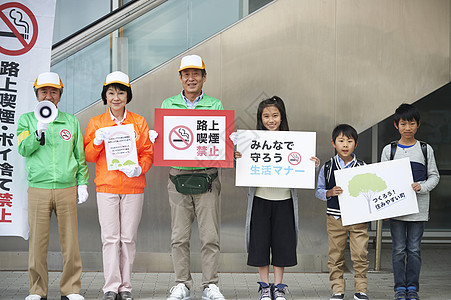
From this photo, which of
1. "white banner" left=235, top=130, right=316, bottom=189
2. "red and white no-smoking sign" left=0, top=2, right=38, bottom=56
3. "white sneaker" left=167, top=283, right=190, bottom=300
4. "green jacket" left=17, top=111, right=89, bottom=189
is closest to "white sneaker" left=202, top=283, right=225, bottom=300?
"white sneaker" left=167, top=283, right=190, bottom=300

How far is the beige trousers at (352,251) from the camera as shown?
17.7 ft

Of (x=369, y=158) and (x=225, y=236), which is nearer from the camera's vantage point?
(x=225, y=236)

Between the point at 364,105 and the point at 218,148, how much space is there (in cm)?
227

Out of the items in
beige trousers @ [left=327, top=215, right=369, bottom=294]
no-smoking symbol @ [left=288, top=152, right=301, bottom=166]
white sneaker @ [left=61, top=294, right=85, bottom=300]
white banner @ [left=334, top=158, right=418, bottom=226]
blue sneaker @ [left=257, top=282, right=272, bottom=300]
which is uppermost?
no-smoking symbol @ [left=288, top=152, right=301, bottom=166]

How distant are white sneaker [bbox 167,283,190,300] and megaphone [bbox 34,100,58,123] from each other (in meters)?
1.80

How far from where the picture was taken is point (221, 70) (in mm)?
6770

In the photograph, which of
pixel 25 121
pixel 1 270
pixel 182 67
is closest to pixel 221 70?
pixel 182 67

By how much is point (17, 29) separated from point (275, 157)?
268cm

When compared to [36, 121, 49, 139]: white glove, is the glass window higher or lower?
higher

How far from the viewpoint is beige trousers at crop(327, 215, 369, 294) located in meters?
5.39

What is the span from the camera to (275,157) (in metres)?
5.38

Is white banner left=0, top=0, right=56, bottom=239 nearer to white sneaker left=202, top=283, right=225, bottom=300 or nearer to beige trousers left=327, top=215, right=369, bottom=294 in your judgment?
white sneaker left=202, top=283, right=225, bottom=300

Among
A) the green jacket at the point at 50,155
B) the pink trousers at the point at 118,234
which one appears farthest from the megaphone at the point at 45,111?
the pink trousers at the point at 118,234

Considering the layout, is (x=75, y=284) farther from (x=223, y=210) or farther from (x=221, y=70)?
(x=221, y=70)
